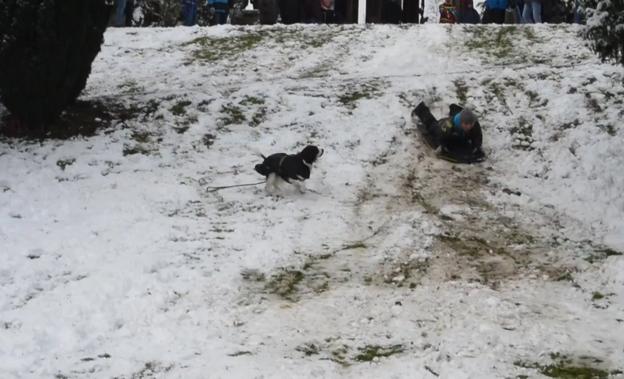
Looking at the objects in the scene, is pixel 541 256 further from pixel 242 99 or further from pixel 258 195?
pixel 242 99

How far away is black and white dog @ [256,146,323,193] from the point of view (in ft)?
25.4

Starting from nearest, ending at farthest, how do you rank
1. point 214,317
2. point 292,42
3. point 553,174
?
point 214,317
point 553,174
point 292,42

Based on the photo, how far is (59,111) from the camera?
9.56 m

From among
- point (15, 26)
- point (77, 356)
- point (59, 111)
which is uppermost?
point (15, 26)

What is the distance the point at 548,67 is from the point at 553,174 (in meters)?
3.75

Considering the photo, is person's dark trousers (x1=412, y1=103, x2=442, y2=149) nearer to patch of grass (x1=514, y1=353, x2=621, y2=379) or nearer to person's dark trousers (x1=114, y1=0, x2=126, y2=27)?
patch of grass (x1=514, y1=353, x2=621, y2=379)

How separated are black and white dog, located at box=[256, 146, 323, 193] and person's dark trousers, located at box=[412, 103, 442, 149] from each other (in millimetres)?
2231

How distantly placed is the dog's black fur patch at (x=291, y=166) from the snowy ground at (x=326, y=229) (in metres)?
0.29

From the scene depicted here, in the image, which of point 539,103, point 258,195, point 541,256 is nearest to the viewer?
point 541,256

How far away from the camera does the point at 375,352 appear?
4.82 metres

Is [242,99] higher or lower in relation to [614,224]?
higher

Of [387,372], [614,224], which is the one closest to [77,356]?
[387,372]

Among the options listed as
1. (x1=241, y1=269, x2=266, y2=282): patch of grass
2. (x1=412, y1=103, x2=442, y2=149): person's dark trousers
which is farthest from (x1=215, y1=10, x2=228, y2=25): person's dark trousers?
(x1=241, y1=269, x2=266, y2=282): patch of grass

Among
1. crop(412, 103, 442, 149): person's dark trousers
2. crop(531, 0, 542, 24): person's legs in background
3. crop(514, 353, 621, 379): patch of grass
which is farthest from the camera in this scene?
crop(531, 0, 542, 24): person's legs in background
